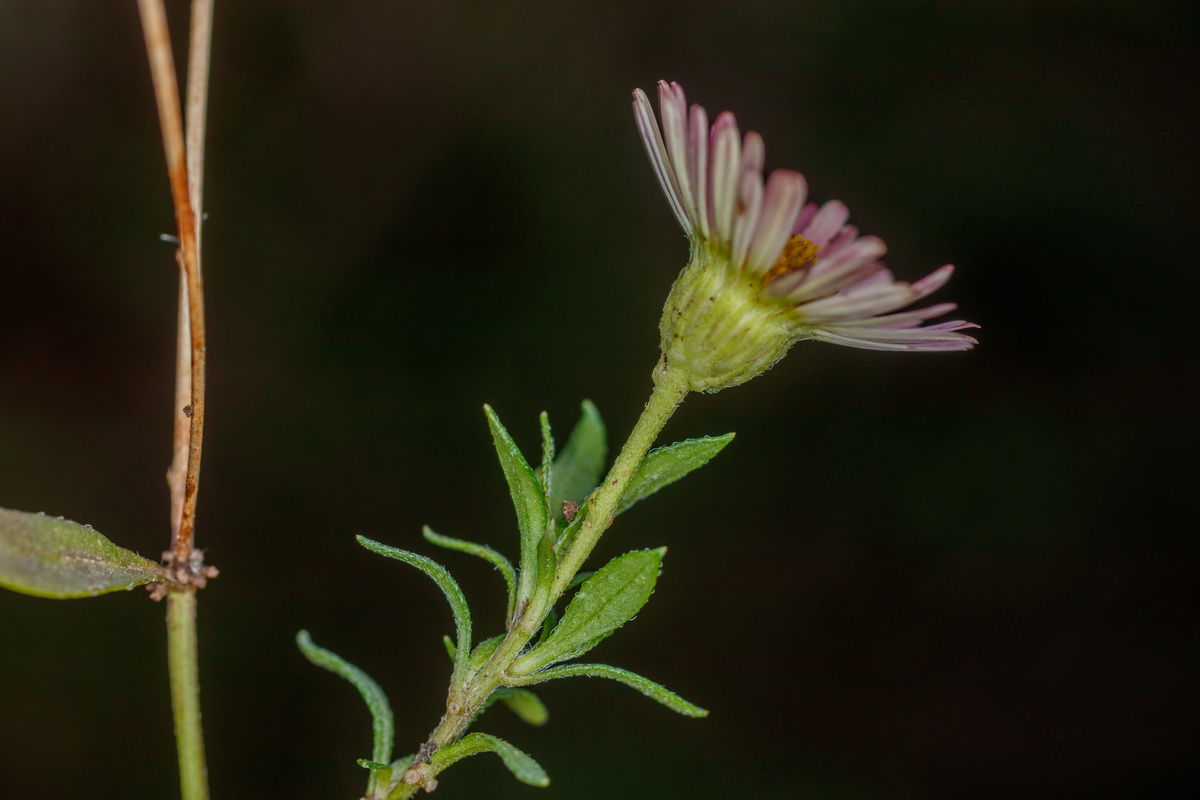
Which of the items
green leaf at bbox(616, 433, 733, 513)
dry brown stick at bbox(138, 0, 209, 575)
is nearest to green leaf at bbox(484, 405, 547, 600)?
green leaf at bbox(616, 433, 733, 513)

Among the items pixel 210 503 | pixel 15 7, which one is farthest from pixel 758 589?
pixel 15 7

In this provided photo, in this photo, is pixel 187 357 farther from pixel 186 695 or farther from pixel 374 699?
pixel 374 699

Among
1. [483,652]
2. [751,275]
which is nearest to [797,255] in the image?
[751,275]

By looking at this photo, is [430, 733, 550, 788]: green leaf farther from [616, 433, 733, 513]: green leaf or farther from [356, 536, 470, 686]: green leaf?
[616, 433, 733, 513]: green leaf

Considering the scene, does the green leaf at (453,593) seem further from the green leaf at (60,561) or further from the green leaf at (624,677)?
the green leaf at (60,561)

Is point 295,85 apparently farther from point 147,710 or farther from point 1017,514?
point 1017,514

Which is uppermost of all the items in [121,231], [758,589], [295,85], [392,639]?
[295,85]
